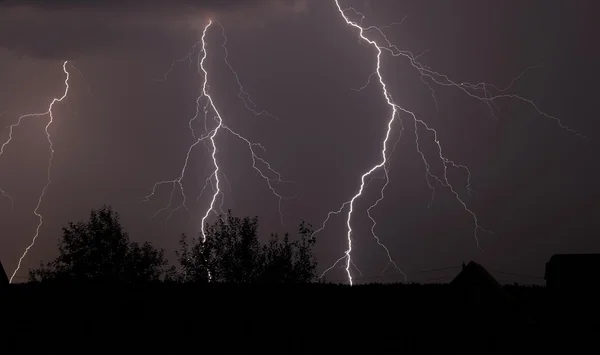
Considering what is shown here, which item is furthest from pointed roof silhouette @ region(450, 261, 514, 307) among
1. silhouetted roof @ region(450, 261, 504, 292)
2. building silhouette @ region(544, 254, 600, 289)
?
building silhouette @ region(544, 254, 600, 289)

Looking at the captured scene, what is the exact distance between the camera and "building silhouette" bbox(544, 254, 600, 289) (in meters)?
20.6

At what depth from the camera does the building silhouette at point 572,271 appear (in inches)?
810

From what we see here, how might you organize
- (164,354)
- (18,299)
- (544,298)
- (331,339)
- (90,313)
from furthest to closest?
(544,298) → (18,299) → (90,313) → (331,339) → (164,354)

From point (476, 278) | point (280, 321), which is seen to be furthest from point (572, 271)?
point (280, 321)

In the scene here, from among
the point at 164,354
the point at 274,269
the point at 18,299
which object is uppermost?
the point at 274,269

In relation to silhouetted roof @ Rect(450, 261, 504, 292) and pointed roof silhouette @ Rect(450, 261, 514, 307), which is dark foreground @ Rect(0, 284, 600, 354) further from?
silhouetted roof @ Rect(450, 261, 504, 292)

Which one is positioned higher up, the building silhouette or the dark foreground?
the building silhouette

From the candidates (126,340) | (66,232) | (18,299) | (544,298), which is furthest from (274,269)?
(126,340)

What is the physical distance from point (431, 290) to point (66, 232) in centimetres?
1965

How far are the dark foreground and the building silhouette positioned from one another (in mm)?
3973

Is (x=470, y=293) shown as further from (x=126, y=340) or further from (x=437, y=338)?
(x=126, y=340)

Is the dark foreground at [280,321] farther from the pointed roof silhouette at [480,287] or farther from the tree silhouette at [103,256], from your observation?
the tree silhouette at [103,256]

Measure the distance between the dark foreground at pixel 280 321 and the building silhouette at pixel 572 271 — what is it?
3.97 meters

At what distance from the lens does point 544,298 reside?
18484mm
